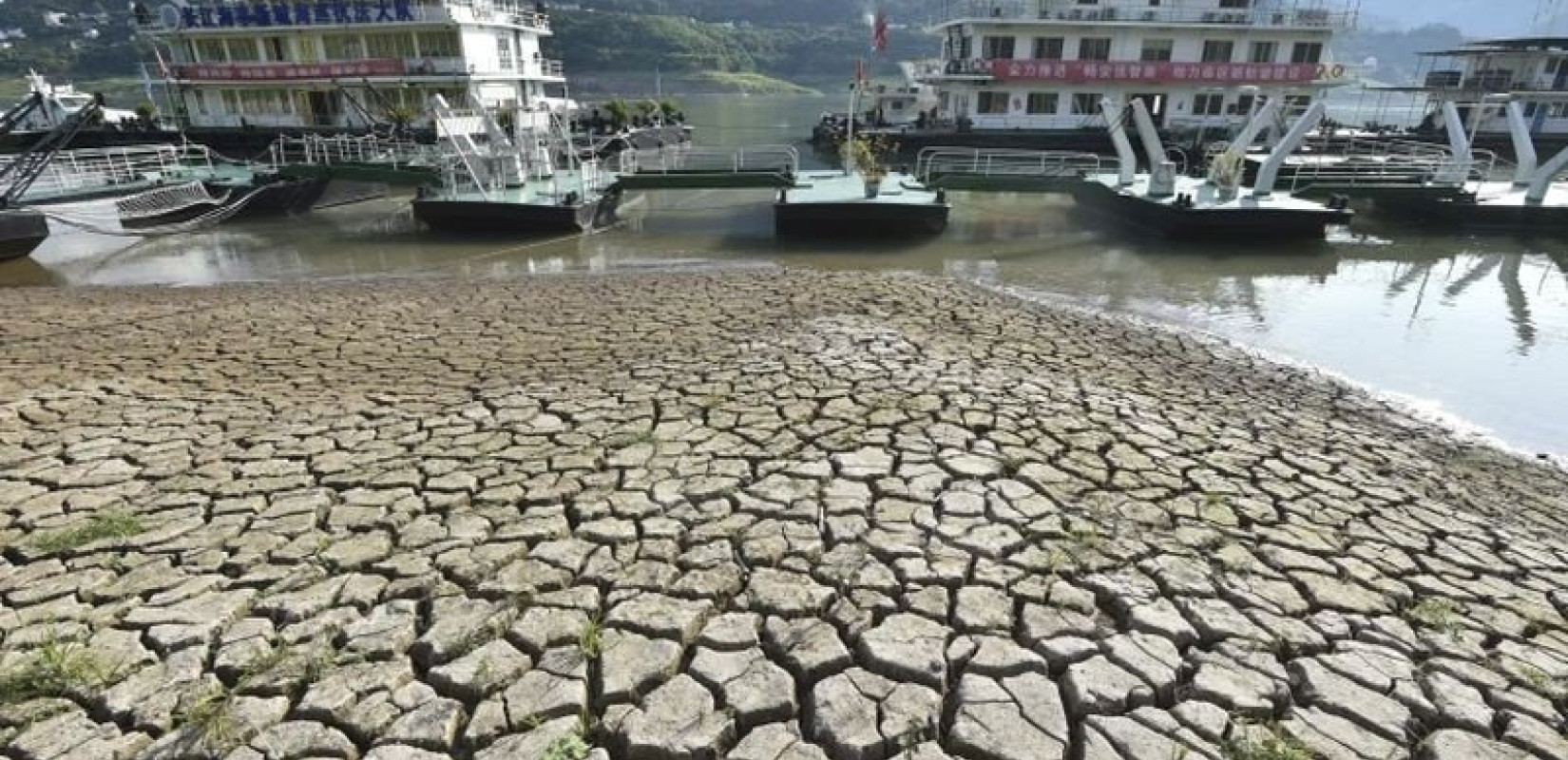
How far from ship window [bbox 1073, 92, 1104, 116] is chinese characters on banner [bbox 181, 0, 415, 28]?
24701 millimetres

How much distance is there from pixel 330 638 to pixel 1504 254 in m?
21.9

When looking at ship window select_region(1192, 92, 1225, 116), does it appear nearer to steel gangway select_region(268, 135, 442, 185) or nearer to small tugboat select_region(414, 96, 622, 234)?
small tugboat select_region(414, 96, 622, 234)

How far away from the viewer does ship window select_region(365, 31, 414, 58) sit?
30078 millimetres

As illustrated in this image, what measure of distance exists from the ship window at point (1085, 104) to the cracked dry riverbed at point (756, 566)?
27611mm

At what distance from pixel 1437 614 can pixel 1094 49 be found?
106ft

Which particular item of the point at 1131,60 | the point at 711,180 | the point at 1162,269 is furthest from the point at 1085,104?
the point at 711,180

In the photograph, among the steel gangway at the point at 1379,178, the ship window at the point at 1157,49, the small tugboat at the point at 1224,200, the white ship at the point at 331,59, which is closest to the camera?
the small tugboat at the point at 1224,200

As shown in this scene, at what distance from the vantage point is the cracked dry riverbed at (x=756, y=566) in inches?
136

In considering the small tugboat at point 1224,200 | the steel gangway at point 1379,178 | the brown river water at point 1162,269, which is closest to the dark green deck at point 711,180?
the brown river water at point 1162,269

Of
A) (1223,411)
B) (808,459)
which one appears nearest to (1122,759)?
(808,459)

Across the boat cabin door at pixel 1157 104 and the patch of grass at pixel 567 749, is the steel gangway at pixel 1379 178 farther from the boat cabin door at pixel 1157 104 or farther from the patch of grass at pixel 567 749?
the patch of grass at pixel 567 749

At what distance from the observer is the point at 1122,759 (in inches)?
129

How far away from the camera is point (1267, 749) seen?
131 inches

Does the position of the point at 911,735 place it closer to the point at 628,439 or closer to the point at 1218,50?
the point at 628,439
